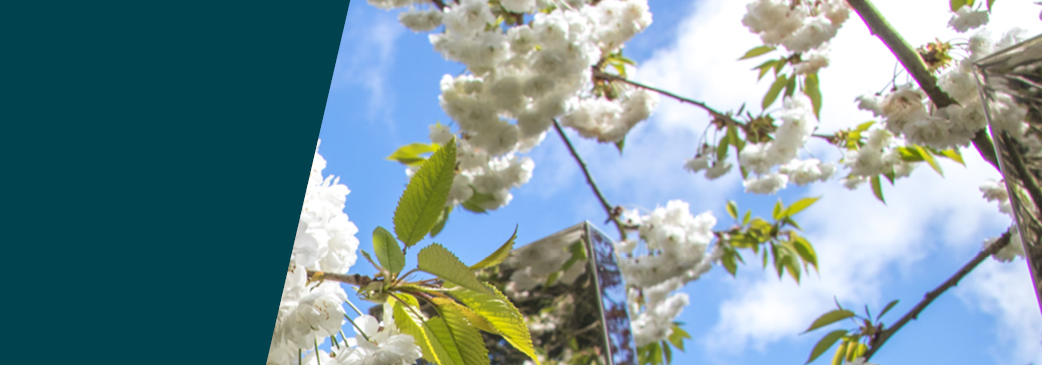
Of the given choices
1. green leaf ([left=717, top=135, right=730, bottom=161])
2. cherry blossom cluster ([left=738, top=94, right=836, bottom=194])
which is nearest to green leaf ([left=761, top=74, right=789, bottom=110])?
cherry blossom cluster ([left=738, top=94, right=836, bottom=194])

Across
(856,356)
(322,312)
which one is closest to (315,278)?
(322,312)

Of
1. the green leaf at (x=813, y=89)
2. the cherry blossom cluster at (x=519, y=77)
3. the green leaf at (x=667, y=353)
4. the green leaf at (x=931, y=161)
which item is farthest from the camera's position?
the green leaf at (x=667, y=353)

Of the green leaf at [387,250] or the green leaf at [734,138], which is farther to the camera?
the green leaf at [734,138]

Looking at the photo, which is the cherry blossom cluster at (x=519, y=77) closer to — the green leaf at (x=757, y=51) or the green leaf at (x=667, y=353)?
the green leaf at (x=757, y=51)

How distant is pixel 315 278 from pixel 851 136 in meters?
1.52

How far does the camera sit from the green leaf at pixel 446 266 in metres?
0.30

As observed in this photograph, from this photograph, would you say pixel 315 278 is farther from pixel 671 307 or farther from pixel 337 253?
pixel 671 307

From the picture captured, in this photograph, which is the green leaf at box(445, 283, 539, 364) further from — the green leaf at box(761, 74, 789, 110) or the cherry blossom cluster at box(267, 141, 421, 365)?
the green leaf at box(761, 74, 789, 110)

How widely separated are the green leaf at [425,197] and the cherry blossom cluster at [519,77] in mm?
943

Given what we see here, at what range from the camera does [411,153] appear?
1.52m

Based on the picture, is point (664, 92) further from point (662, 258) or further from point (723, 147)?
point (662, 258)

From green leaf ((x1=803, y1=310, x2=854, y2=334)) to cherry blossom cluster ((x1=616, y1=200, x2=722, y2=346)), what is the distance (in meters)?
0.47

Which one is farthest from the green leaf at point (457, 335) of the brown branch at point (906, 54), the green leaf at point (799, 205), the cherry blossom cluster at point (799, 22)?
the green leaf at point (799, 205)

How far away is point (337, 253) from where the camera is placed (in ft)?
1.23
